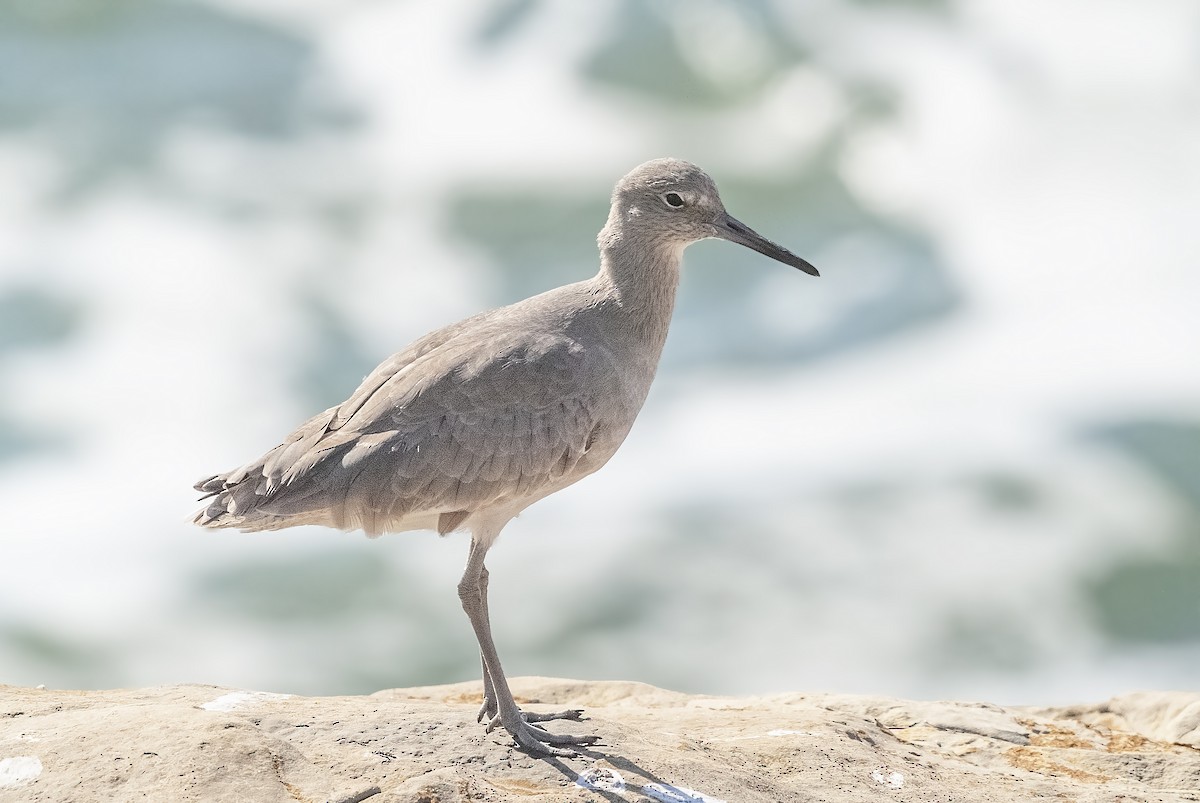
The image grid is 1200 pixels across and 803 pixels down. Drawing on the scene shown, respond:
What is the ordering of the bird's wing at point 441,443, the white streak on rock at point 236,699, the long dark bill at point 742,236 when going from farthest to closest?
1. the long dark bill at point 742,236
2. the bird's wing at point 441,443
3. the white streak on rock at point 236,699

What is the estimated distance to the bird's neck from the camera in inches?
297

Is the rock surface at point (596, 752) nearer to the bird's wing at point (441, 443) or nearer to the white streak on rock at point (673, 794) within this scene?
the white streak on rock at point (673, 794)

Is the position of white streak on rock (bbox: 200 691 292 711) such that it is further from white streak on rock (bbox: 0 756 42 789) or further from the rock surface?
white streak on rock (bbox: 0 756 42 789)

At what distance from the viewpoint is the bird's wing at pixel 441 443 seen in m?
6.87

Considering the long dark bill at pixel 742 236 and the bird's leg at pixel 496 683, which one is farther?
the long dark bill at pixel 742 236

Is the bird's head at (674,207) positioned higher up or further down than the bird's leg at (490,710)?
higher up

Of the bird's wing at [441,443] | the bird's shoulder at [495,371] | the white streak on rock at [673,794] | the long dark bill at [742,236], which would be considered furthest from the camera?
the long dark bill at [742,236]

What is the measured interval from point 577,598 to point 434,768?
10085mm

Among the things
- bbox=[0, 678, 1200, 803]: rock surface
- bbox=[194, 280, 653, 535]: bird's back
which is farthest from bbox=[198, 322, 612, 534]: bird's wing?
bbox=[0, 678, 1200, 803]: rock surface

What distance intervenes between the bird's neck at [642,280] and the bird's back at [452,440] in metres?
0.30

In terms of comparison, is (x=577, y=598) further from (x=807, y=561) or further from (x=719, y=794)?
(x=719, y=794)

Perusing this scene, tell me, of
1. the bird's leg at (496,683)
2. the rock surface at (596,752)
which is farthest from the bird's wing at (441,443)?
the rock surface at (596,752)

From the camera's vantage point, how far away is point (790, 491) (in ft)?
56.7

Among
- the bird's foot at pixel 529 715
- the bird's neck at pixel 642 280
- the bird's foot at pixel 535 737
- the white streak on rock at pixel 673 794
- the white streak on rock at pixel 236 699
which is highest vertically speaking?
the bird's neck at pixel 642 280
